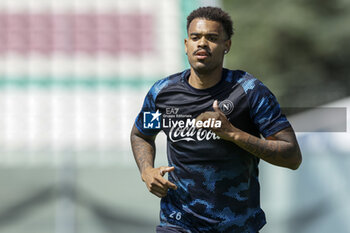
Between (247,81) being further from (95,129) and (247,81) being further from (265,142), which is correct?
(95,129)

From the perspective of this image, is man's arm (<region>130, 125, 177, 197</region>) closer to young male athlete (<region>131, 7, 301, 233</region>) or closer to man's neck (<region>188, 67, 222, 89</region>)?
young male athlete (<region>131, 7, 301, 233</region>)

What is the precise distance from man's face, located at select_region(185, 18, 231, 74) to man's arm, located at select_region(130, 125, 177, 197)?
0.62 meters

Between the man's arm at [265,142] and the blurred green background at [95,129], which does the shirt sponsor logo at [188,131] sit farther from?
the blurred green background at [95,129]

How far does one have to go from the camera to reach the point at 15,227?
7949 millimetres

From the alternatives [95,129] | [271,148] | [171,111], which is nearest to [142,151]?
[171,111]

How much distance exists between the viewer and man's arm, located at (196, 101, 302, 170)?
11.8 feet

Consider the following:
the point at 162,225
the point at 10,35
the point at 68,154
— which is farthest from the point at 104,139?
the point at 162,225

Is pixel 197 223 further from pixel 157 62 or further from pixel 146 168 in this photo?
pixel 157 62

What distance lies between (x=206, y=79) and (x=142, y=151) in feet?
2.13

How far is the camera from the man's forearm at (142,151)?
13.4ft

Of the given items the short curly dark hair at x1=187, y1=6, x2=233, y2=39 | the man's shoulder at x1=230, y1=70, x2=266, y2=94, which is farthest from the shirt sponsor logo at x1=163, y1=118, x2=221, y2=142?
the short curly dark hair at x1=187, y1=6, x2=233, y2=39

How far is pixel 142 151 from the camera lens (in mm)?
4180

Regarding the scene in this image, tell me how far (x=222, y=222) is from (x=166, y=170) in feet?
1.50

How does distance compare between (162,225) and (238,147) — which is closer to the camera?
(238,147)
